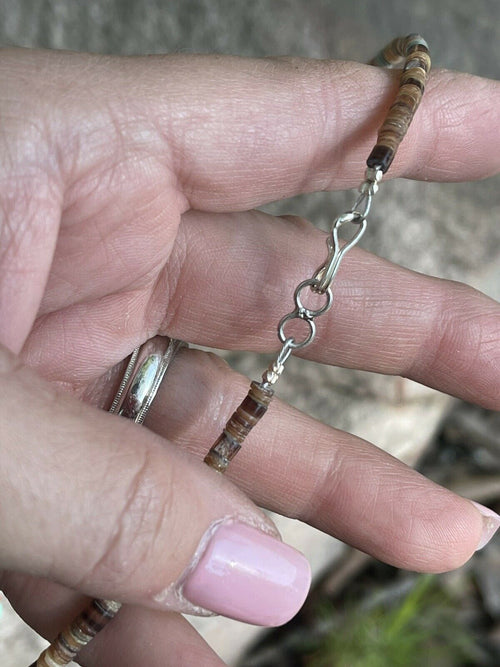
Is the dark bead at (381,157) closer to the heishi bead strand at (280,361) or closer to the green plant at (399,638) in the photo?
the heishi bead strand at (280,361)

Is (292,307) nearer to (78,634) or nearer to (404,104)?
(404,104)

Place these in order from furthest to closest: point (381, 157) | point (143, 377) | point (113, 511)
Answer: point (143, 377)
point (381, 157)
point (113, 511)

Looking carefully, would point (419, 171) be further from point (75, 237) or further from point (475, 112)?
point (75, 237)

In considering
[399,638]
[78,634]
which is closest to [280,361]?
[78,634]

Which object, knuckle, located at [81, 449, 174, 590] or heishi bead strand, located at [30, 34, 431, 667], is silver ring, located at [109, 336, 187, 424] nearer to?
heishi bead strand, located at [30, 34, 431, 667]

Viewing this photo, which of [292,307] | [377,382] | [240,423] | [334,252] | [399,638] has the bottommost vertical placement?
[399,638]
